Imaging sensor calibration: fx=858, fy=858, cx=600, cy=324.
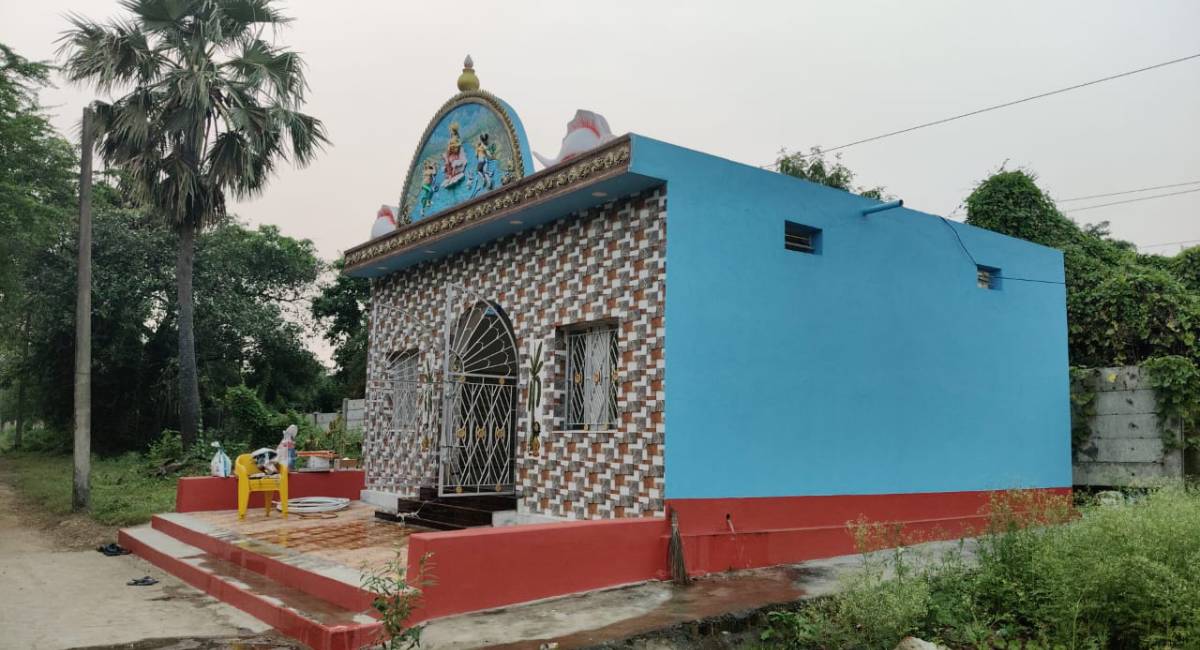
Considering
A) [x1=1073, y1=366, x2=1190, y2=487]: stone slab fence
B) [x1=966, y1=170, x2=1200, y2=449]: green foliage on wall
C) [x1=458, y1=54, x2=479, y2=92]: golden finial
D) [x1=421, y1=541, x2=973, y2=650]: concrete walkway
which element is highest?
[x1=458, y1=54, x2=479, y2=92]: golden finial

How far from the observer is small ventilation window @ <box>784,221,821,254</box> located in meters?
8.02

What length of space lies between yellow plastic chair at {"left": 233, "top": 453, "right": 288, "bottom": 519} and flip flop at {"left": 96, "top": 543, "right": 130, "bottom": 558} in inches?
49.8

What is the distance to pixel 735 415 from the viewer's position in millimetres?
7273

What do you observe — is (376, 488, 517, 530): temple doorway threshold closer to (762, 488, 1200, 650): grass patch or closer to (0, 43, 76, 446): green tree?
(762, 488, 1200, 650): grass patch

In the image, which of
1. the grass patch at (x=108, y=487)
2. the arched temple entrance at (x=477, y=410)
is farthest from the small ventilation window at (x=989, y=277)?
the grass patch at (x=108, y=487)

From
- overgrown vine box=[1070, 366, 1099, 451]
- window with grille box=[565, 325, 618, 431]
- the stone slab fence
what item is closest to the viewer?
window with grille box=[565, 325, 618, 431]

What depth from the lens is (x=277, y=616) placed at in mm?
6105

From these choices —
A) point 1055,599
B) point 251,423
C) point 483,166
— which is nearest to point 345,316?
point 251,423

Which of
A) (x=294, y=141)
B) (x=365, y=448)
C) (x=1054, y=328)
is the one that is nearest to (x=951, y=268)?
(x=1054, y=328)

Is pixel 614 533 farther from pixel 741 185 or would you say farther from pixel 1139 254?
pixel 1139 254

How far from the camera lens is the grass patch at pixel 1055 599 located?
495 cm

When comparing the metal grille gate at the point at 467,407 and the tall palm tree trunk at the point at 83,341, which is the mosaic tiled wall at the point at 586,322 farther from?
the tall palm tree trunk at the point at 83,341

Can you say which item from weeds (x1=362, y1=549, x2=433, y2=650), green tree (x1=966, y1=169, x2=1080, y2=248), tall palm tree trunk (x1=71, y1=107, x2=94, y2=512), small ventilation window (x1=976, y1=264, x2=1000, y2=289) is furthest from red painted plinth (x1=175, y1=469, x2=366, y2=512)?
green tree (x1=966, y1=169, x2=1080, y2=248)

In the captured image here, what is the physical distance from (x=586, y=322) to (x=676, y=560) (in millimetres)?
2333
